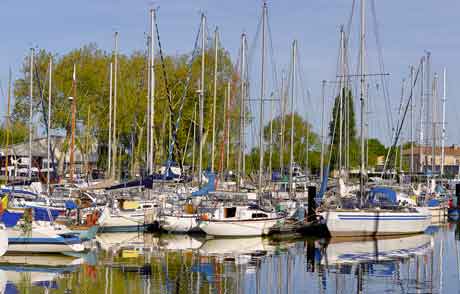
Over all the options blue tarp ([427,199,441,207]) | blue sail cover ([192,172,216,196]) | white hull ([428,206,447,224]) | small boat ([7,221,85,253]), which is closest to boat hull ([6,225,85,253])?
small boat ([7,221,85,253])

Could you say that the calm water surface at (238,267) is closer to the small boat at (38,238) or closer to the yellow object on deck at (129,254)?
the yellow object on deck at (129,254)

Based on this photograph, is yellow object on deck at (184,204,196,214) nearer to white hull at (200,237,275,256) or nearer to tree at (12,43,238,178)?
white hull at (200,237,275,256)

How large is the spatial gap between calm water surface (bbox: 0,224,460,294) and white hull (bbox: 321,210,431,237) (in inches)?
41.6

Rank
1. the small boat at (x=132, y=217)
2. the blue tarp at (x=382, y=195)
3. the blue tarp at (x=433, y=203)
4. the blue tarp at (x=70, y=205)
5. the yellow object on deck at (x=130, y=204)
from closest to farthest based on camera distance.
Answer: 1. the blue tarp at (x=70, y=205)
2. the small boat at (x=132, y=217)
3. the yellow object on deck at (x=130, y=204)
4. the blue tarp at (x=382, y=195)
5. the blue tarp at (x=433, y=203)

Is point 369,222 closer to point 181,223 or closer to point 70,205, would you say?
point 181,223

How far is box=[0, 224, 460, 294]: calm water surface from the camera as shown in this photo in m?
29.2

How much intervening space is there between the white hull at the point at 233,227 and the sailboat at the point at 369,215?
3795 mm

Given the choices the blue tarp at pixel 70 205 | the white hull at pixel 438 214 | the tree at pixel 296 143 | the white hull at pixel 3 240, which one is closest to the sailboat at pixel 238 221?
the blue tarp at pixel 70 205

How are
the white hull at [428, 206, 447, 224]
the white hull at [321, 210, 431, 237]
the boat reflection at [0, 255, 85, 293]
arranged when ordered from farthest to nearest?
1. the white hull at [428, 206, 447, 224]
2. the white hull at [321, 210, 431, 237]
3. the boat reflection at [0, 255, 85, 293]

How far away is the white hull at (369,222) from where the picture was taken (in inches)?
1847

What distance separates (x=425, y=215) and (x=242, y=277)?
22.7 m

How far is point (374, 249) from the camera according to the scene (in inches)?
1678

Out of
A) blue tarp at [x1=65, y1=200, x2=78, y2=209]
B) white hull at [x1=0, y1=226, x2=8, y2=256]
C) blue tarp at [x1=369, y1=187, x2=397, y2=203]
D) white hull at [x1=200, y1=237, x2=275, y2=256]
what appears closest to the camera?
white hull at [x1=0, y1=226, x2=8, y2=256]

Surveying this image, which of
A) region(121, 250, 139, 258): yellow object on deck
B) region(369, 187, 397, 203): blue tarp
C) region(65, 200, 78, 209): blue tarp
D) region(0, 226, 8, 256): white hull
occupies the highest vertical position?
region(369, 187, 397, 203): blue tarp
